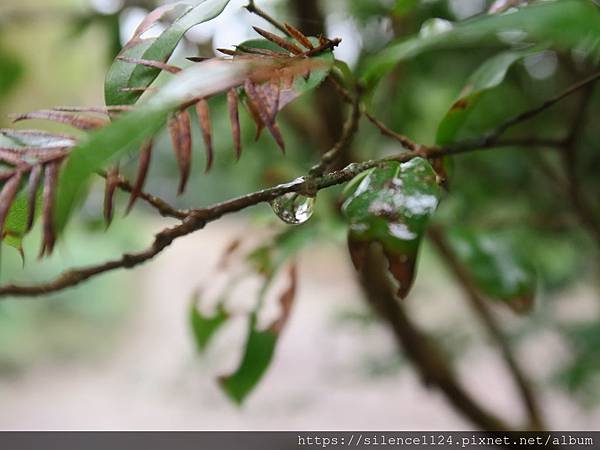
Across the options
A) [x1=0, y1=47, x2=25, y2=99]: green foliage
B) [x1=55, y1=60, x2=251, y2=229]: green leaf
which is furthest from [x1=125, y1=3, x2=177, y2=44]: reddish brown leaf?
[x1=0, y1=47, x2=25, y2=99]: green foliage

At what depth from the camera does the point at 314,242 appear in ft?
1.63

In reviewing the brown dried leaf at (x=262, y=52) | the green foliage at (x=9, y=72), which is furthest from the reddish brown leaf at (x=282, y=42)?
the green foliage at (x=9, y=72)

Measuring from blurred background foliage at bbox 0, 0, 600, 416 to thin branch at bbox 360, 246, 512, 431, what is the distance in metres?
0.09

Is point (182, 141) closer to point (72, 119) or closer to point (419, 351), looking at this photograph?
point (72, 119)

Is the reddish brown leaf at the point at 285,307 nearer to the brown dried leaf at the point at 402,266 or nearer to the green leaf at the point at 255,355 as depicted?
the green leaf at the point at 255,355

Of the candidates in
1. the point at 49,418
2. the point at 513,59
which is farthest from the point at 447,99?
the point at 49,418

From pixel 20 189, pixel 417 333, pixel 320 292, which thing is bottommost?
pixel 320 292

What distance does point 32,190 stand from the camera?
21 centimetres

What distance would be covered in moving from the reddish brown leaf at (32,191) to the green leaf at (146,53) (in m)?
0.05

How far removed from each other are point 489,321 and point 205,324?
1.33 feet

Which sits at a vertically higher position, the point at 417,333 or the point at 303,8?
the point at 303,8

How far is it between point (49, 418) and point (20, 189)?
1.25m

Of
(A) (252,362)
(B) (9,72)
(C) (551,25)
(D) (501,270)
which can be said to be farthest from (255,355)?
(B) (9,72)

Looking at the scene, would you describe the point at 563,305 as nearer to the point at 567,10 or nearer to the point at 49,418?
the point at 567,10
